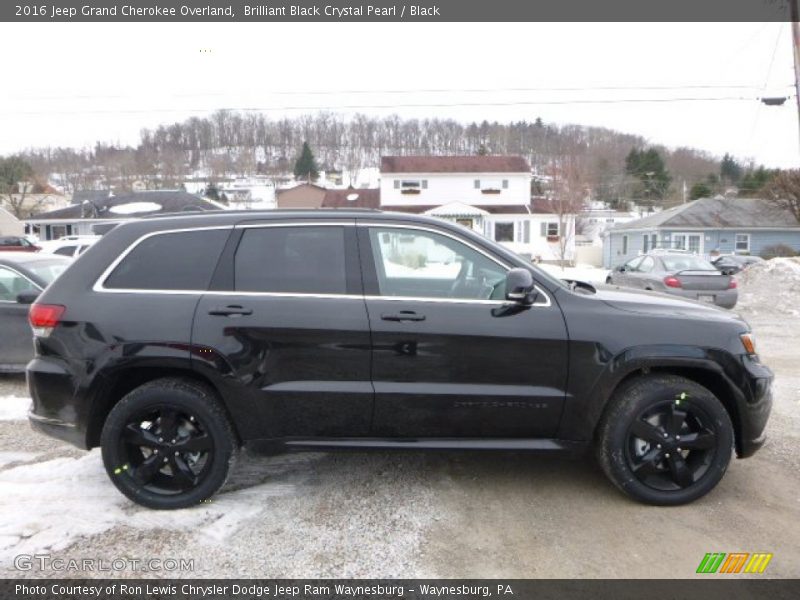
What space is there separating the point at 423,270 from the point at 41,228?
4735 cm

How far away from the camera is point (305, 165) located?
81812 mm

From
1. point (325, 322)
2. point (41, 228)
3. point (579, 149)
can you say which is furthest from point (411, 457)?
point (579, 149)

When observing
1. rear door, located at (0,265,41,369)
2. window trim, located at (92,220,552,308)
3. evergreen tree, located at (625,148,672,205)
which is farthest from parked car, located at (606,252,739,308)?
evergreen tree, located at (625,148,672,205)

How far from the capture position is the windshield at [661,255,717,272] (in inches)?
456

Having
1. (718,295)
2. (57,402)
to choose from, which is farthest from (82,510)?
(718,295)

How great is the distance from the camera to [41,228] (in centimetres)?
4134

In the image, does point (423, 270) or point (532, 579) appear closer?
point (532, 579)

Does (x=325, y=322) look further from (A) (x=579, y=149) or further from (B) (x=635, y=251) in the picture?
(A) (x=579, y=149)

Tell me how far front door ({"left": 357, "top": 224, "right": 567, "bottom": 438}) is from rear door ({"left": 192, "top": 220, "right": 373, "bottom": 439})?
0.12 metres

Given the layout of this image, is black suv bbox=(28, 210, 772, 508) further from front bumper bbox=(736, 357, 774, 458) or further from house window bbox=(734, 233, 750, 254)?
house window bbox=(734, 233, 750, 254)

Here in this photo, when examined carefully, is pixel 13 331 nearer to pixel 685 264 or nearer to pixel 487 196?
pixel 685 264

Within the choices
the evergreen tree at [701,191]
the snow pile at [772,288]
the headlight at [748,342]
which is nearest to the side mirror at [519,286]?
the headlight at [748,342]

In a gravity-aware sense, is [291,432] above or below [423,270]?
below
